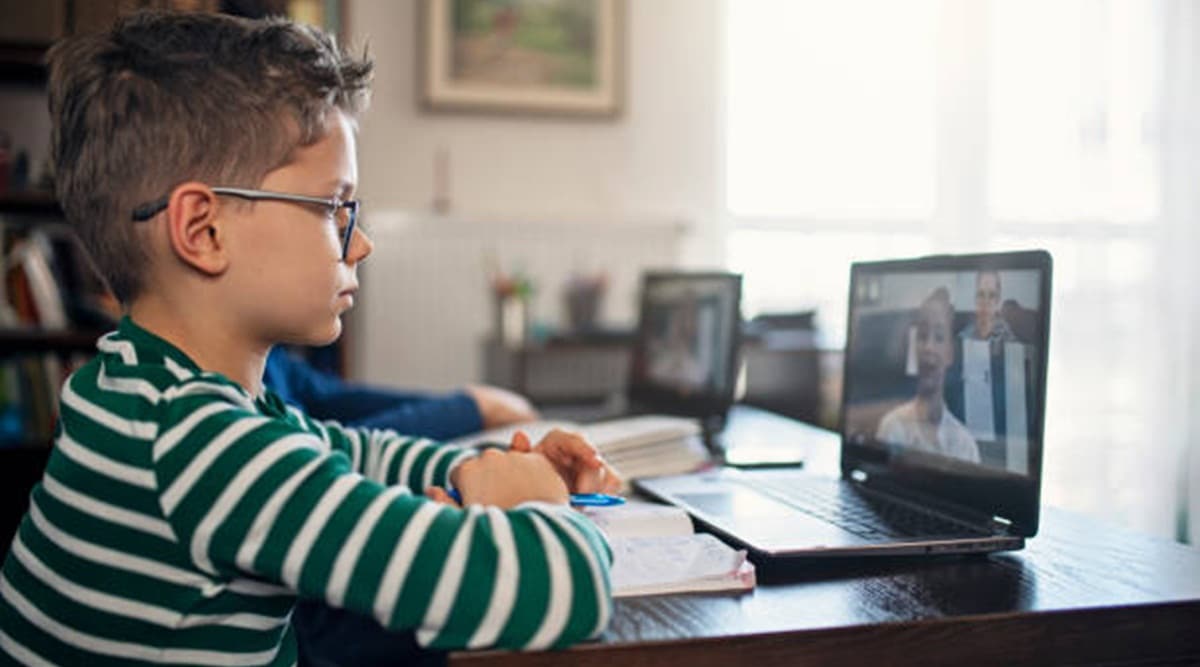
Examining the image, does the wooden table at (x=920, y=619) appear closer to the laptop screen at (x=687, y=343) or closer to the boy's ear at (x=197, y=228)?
the boy's ear at (x=197, y=228)

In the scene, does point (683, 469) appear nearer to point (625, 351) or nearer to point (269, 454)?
point (269, 454)

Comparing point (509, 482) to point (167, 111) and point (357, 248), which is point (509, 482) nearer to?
point (357, 248)

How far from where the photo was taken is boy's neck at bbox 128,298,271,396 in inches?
32.1

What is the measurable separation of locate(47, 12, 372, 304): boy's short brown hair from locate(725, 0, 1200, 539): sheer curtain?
2906 mm

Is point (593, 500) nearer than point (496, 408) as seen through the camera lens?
Yes

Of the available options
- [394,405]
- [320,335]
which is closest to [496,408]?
[394,405]

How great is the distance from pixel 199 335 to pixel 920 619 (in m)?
0.57

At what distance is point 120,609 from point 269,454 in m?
0.18

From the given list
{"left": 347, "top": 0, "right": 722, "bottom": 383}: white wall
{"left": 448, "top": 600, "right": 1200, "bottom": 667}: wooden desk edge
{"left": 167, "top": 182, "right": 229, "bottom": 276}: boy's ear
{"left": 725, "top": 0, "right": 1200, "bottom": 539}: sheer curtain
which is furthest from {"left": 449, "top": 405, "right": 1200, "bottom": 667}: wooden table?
{"left": 347, "top": 0, "right": 722, "bottom": 383}: white wall

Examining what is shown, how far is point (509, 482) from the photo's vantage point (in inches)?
33.1

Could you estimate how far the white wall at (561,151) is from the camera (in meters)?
3.64

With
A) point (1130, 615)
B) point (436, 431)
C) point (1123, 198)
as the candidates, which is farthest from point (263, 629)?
point (1123, 198)

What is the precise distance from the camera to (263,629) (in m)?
0.77

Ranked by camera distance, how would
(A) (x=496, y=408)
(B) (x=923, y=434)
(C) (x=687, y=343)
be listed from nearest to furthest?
(B) (x=923, y=434) < (A) (x=496, y=408) < (C) (x=687, y=343)
